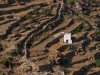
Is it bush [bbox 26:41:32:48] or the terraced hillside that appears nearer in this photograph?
the terraced hillside

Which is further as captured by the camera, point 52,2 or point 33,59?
point 52,2

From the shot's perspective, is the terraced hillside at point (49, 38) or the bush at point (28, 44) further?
the bush at point (28, 44)

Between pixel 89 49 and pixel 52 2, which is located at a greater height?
pixel 52 2

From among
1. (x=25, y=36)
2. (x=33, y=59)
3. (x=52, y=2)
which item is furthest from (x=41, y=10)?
(x=33, y=59)

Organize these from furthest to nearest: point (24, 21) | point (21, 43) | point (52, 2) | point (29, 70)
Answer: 1. point (52, 2)
2. point (24, 21)
3. point (21, 43)
4. point (29, 70)

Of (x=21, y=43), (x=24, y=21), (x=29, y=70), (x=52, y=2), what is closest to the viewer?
(x=29, y=70)

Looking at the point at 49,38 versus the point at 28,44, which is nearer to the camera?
the point at 28,44

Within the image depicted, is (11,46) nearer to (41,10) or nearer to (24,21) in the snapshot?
(24,21)
